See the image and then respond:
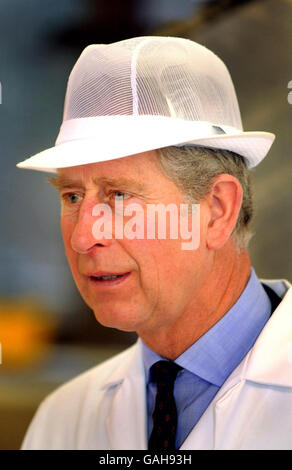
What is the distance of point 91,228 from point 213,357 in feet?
1.19

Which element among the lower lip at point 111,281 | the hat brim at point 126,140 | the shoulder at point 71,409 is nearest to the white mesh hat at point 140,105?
the hat brim at point 126,140

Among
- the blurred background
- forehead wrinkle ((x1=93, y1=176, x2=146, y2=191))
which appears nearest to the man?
forehead wrinkle ((x1=93, y1=176, x2=146, y2=191))

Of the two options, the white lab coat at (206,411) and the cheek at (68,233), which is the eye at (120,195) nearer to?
the cheek at (68,233)

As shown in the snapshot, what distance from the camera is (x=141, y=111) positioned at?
1.10 m

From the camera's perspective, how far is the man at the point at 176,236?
1099mm

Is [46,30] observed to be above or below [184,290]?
above

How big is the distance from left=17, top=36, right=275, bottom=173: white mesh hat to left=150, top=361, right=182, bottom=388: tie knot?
17.9 inches

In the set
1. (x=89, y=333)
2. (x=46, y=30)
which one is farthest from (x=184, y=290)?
(x=46, y=30)

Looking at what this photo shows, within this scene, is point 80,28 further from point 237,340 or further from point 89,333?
point 237,340

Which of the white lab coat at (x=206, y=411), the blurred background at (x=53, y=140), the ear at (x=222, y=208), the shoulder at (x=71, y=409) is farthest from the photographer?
the blurred background at (x=53, y=140)

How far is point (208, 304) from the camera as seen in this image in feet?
4.07

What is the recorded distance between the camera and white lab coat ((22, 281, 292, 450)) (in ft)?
3.52
